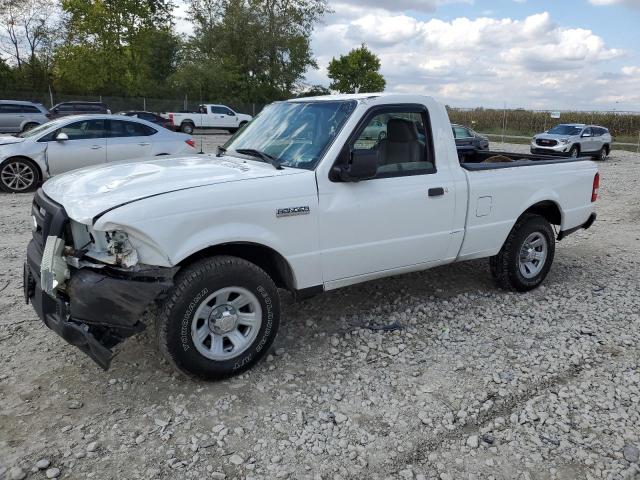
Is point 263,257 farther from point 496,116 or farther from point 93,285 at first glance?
point 496,116

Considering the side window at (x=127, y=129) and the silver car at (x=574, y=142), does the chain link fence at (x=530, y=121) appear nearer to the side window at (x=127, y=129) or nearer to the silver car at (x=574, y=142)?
the silver car at (x=574, y=142)

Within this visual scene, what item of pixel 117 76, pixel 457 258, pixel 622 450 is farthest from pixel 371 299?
pixel 117 76

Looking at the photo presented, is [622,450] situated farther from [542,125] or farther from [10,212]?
[542,125]

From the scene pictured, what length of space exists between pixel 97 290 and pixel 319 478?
5.33 ft

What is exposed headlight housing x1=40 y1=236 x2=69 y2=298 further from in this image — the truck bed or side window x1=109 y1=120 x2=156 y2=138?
side window x1=109 y1=120 x2=156 y2=138

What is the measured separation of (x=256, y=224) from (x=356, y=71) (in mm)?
69670

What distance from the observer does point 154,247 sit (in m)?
3.18

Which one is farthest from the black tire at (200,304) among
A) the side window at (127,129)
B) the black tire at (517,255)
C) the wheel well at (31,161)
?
the side window at (127,129)

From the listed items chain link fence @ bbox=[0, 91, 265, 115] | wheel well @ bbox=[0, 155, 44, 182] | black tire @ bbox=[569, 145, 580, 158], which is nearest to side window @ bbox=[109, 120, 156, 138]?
wheel well @ bbox=[0, 155, 44, 182]

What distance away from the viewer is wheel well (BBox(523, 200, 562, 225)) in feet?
18.1

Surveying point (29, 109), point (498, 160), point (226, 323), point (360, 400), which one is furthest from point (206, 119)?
point (360, 400)

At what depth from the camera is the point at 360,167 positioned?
3.72 metres

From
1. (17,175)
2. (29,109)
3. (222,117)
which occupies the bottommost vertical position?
(17,175)

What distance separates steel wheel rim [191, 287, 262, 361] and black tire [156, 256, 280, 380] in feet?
0.07
